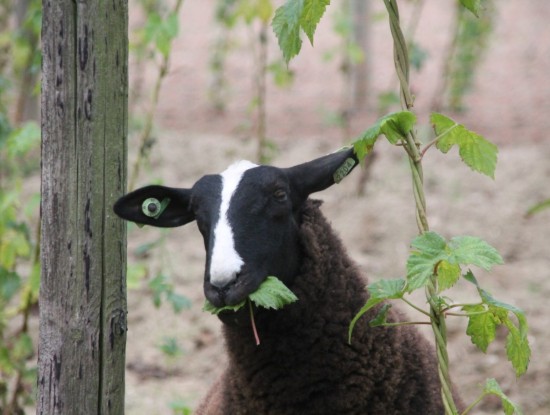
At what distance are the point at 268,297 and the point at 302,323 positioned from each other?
1.79ft

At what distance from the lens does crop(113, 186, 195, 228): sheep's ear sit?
11.2 feet

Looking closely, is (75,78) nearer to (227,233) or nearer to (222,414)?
(227,233)

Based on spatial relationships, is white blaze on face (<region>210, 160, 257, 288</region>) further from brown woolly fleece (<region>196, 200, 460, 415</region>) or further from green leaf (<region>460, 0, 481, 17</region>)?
green leaf (<region>460, 0, 481, 17</region>)

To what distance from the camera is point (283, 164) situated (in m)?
9.44

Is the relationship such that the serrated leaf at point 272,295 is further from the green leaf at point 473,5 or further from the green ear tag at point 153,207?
the green leaf at point 473,5

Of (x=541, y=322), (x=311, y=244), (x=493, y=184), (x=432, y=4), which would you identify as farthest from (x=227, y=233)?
(x=432, y=4)

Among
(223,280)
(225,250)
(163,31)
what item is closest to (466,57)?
(163,31)

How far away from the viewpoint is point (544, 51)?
15.9m

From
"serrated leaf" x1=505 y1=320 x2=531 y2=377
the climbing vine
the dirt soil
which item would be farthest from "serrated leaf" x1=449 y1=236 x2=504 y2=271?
the dirt soil

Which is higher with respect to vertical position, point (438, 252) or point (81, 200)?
point (81, 200)

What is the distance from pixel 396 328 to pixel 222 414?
898 millimetres

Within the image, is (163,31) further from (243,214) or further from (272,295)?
(272,295)

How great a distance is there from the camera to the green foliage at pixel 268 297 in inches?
122

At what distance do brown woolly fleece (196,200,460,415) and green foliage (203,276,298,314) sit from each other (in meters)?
0.38
